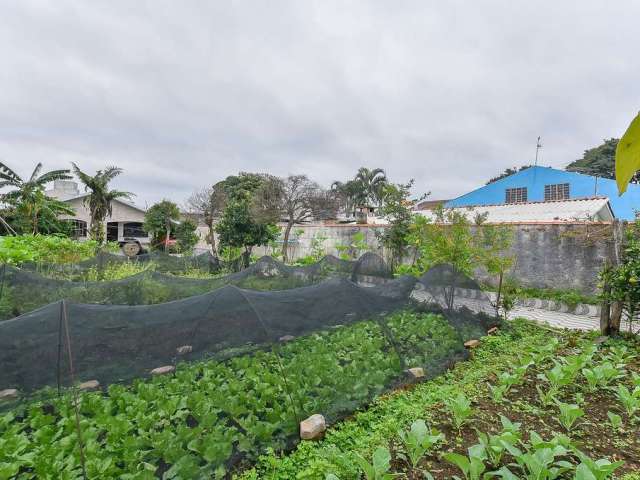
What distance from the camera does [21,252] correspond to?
6254 mm

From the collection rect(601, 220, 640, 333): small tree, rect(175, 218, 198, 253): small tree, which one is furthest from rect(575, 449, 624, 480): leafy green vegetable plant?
rect(175, 218, 198, 253): small tree

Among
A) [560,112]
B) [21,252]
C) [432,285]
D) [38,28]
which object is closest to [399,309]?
[432,285]

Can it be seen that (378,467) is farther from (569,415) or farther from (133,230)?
(133,230)

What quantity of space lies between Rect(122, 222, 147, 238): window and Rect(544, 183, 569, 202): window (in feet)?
73.6

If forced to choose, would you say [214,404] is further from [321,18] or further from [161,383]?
[321,18]

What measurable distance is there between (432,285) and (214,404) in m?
3.14

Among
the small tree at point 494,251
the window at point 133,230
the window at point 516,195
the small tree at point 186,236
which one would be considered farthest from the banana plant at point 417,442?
the window at point 133,230

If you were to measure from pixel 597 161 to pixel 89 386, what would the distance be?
28.9m

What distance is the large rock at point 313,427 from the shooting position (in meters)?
2.72

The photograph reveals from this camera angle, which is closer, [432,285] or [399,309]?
Result: [399,309]

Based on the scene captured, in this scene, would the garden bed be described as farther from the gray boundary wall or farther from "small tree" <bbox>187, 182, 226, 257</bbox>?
"small tree" <bbox>187, 182, 226, 257</bbox>

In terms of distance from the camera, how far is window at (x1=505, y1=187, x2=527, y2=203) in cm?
1642

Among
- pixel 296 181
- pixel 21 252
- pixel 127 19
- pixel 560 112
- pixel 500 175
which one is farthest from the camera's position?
pixel 500 175

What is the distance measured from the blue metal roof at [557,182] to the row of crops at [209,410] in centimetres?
1316
